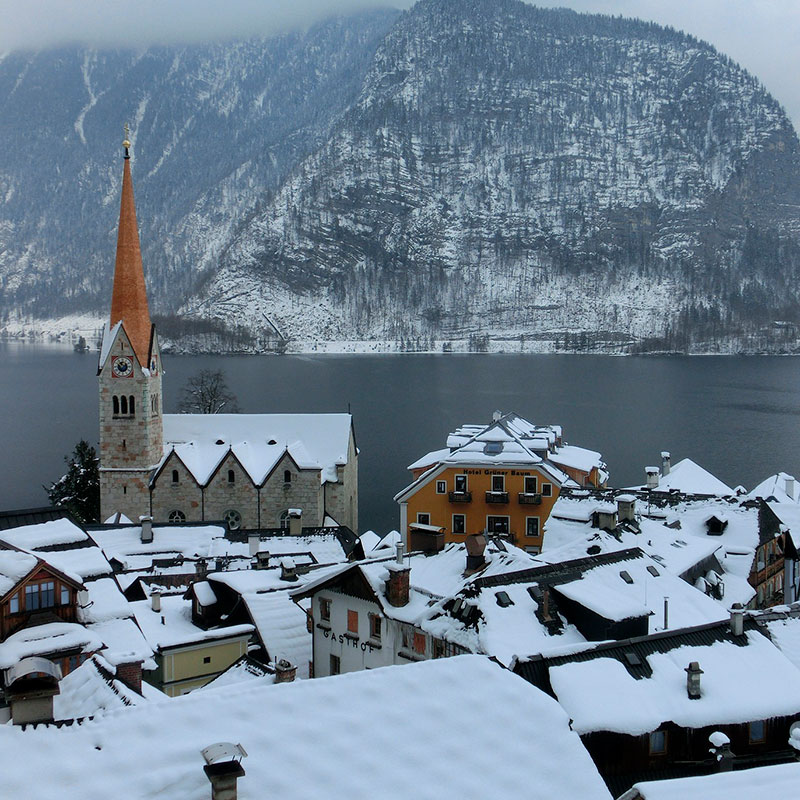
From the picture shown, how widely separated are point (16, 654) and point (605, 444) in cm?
9489

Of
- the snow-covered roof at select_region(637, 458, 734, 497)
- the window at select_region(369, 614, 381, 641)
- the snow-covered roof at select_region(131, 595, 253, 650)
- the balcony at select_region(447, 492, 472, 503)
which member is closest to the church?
Result: the balcony at select_region(447, 492, 472, 503)

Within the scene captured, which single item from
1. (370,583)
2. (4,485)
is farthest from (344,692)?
(4,485)

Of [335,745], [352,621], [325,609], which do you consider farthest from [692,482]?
[335,745]

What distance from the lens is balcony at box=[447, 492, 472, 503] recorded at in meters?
47.3

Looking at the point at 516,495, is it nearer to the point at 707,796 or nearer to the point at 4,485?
the point at 707,796

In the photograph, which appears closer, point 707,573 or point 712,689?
point 712,689

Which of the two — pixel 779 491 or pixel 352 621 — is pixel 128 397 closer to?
pixel 352 621

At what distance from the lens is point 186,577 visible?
35.1 meters

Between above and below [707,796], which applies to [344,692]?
above

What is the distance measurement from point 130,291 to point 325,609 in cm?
3801

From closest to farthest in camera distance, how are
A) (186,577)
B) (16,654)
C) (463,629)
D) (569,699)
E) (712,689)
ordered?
(569,699), (712,689), (16,654), (463,629), (186,577)

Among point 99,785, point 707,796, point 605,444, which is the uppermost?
point 99,785

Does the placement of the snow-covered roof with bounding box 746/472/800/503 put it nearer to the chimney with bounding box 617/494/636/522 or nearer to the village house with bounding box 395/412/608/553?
the village house with bounding box 395/412/608/553

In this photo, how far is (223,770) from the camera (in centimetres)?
916
